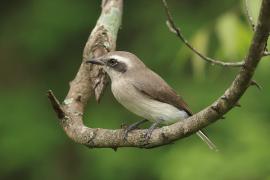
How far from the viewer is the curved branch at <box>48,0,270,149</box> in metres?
2.82

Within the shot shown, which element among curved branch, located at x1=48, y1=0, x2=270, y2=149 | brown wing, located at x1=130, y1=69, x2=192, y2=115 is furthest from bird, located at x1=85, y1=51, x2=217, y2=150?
curved branch, located at x1=48, y1=0, x2=270, y2=149

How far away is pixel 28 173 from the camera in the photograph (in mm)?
9320

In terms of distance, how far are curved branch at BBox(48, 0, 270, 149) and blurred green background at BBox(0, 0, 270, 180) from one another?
2.25 m

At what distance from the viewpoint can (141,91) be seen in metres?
4.71

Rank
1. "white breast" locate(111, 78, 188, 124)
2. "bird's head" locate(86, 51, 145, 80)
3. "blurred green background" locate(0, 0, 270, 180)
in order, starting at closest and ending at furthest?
"white breast" locate(111, 78, 188, 124), "bird's head" locate(86, 51, 145, 80), "blurred green background" locate(0, 0, 270, 180)

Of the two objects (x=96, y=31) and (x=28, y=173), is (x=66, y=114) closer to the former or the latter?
(x=96, y=31)

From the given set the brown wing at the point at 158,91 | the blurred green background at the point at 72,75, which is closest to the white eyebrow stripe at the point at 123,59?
the brown wing at the point at 158,91

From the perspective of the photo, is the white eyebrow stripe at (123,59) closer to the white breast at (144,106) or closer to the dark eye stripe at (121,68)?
the dark eye stripe at (121,68)

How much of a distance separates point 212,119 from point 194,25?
569 centimetres

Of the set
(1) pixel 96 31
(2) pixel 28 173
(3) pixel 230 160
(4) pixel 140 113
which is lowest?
(2) pixel 28 173

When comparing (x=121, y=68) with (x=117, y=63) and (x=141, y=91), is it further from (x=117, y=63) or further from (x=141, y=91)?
(x=141, y=91)

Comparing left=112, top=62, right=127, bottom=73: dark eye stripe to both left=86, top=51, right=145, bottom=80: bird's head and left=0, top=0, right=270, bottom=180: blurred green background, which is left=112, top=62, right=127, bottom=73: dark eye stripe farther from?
left=0, top=0, right=270, bottom=180: blurred green background

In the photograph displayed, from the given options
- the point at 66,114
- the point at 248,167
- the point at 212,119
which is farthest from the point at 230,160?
the point at 212,119

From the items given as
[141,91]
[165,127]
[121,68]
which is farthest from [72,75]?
[165,127]
